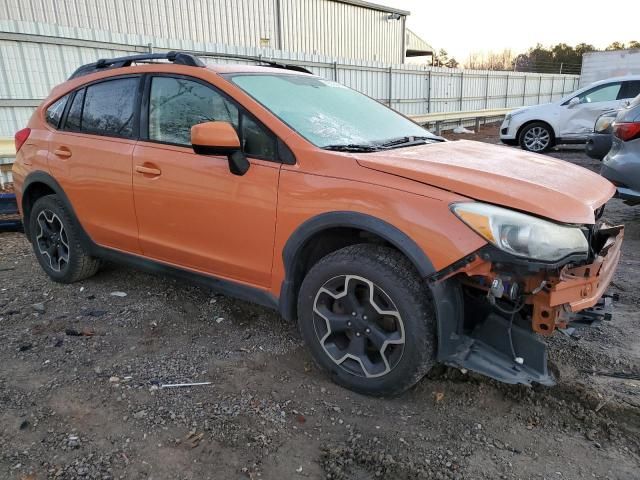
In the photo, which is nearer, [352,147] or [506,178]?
[506,178]

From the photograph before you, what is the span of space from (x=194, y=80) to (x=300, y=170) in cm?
107

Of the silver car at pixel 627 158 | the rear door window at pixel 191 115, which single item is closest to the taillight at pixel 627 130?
the silver car at pixel 627 158

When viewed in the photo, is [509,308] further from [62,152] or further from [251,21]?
[251,21]

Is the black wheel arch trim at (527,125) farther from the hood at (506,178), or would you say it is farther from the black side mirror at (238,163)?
the black side mirror at (238,163)

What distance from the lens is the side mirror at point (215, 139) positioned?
263cm

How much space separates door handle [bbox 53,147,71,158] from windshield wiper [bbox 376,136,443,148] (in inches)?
96.1

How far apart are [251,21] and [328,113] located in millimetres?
16812

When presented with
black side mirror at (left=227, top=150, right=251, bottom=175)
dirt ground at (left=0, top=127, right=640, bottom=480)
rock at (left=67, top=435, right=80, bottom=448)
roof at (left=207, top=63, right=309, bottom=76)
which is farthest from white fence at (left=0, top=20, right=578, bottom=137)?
rock at (left=67, top=435, right=80, bottom=448)

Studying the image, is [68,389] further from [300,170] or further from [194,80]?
[194,80]

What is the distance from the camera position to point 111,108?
3.64m

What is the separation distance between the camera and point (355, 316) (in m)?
2.56

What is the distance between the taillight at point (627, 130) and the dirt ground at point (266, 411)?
198cm

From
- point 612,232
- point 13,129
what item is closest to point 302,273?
point 612,232

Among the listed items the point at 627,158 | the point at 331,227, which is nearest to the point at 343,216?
the point at 331,227
